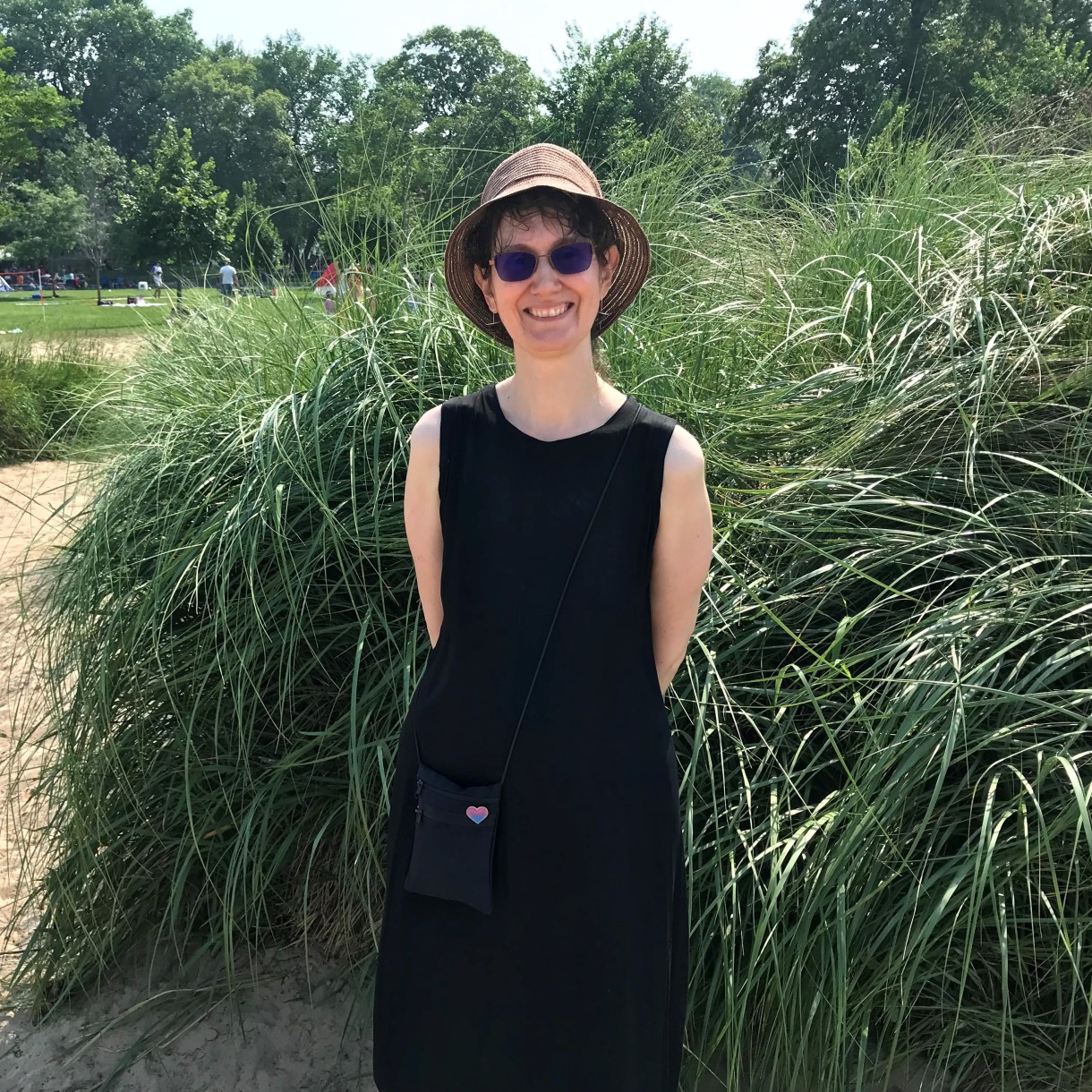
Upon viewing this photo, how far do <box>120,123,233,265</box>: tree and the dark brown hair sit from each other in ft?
69.3

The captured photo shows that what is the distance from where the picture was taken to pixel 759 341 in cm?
318

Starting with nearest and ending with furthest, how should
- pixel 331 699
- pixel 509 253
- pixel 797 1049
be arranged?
pixel 509 253
pixel 797 1049
pixel 331 699

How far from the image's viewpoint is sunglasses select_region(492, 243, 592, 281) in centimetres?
146

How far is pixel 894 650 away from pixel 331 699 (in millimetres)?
1532

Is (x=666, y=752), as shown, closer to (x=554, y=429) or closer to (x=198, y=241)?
(x=554, y=429)

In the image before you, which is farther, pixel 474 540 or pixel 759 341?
pixel 759 341

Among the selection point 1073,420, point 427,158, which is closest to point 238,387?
point 427,158

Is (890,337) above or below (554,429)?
above

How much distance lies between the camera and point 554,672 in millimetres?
1505

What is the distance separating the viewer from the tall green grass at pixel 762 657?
1927 millimetres

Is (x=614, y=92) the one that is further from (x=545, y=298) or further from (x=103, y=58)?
(x=103, y=58)

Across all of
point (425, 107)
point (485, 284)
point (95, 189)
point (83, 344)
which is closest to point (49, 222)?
point (95, 189)

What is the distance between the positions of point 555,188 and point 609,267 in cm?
22

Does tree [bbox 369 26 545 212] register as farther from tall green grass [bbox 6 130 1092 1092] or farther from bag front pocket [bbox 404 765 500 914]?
bag front pocket [bbox 404 765 500 914]
